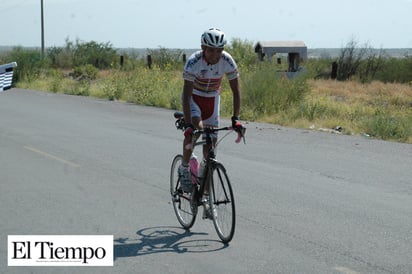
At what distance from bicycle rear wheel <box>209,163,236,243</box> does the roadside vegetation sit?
9.78 m

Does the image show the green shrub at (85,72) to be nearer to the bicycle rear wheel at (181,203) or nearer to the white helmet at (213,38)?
the bicycle rear wheel at (181,203)

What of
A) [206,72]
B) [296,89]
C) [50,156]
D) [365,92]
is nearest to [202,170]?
[206,72]

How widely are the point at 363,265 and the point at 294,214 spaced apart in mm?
2093

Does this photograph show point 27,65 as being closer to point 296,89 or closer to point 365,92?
point 365,92

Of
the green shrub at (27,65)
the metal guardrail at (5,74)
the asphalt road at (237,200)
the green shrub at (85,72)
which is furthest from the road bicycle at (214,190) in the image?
the green shrub at (85,72)

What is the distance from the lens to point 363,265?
21.3 feet

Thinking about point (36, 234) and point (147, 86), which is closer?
point (36, 234)

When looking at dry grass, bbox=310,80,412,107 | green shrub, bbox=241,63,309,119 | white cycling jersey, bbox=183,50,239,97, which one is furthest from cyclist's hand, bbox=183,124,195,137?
dry grass, bbox=310,80,412,107

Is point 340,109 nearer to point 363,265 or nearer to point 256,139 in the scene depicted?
point 256,139

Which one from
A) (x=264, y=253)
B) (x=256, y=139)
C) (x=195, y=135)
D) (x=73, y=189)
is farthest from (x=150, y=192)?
(x=256, y=139)

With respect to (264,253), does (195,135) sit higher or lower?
higher

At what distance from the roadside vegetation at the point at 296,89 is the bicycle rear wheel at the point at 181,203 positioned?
354 inches

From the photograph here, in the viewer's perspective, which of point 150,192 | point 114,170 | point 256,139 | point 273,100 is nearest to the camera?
point 150,192

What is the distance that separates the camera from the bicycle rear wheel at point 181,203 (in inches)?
306
